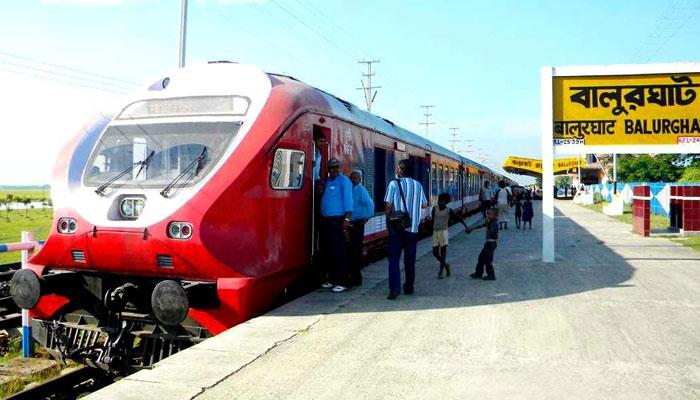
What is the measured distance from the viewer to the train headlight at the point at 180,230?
5.63m

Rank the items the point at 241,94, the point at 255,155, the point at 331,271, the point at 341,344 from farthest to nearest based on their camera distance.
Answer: the point at 331,271, the point at 241,94, the point at 255,155, the point at 341,344

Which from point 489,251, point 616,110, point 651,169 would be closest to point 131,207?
point 489,251

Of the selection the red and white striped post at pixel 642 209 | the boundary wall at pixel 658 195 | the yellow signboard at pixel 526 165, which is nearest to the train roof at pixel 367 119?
the red and white striped post at pixel 642 209

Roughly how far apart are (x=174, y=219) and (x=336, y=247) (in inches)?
94.8

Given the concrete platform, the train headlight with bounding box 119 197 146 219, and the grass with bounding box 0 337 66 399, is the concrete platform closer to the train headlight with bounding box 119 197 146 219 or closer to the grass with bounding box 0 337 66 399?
the train headlight with bounding box 119 197 146 219

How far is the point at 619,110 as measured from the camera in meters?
11.2

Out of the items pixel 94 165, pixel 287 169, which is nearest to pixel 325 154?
pixel 287 169

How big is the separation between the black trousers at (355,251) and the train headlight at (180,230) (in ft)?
9.71

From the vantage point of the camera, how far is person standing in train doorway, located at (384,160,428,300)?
7.21 meters

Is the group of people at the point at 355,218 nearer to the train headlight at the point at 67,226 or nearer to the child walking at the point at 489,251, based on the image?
the child walking at the point at 489,251

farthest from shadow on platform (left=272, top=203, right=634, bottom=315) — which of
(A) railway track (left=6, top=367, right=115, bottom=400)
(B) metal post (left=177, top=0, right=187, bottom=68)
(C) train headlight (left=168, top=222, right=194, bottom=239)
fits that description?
(B) metal post (left=177, top=0, right=187, bottom=68)

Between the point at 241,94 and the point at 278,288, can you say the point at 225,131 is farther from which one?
the point at 278,288

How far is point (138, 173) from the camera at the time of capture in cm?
630

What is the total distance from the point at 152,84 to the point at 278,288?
2811 millimetres
